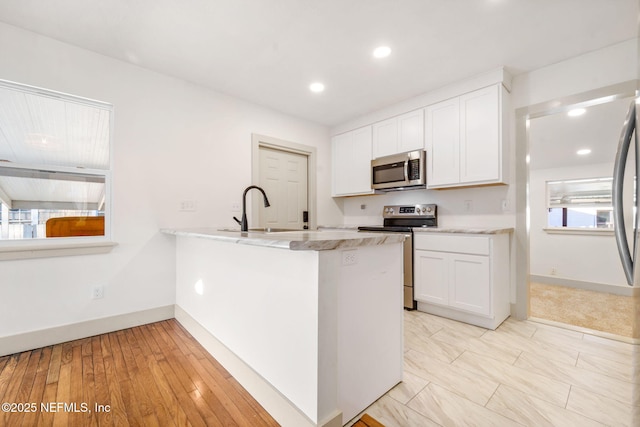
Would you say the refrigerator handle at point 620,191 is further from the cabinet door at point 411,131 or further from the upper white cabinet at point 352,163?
the upper white cabinet at point 352,163

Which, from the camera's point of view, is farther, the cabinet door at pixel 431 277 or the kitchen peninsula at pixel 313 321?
the cabinet door at pixel 431 277

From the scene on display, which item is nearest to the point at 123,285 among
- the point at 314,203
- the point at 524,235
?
the point at 314,203

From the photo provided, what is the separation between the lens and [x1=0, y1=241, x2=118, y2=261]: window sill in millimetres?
1991

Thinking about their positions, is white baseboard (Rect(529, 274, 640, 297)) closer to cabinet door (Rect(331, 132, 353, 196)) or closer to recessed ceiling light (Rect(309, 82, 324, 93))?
cabinet door (Rect(331, 132, 353, 196))

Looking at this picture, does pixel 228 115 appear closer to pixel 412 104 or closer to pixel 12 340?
pixel 412 104

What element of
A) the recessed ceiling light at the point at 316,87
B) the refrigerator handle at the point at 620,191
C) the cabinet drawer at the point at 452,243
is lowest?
the cabinet drawer at the point at 452,243

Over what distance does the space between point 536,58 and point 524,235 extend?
1.64 meters

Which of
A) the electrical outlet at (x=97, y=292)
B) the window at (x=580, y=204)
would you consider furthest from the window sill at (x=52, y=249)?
the window at (x=580, y=204)

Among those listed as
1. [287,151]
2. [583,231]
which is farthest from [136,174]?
[583,231]

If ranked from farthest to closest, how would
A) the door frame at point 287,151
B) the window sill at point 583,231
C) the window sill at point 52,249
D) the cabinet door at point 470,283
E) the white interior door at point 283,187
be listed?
1. the window sill at point 583,231
2. the white interior door at point 283,187
3. the door frame at point 287,151
4. the cabinet door at point 470,283
5. the window sill at point 52,249

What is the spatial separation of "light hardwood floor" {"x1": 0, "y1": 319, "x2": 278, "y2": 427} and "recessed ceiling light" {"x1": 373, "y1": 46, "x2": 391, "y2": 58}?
2.71 m

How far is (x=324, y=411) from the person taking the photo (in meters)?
1.14

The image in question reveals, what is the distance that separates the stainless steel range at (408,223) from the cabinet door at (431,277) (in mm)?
72

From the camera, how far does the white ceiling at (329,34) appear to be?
185 cm
